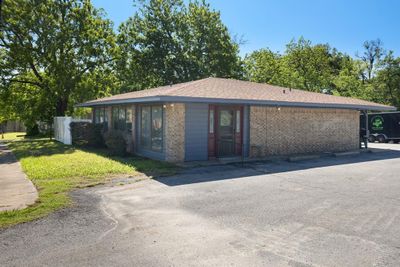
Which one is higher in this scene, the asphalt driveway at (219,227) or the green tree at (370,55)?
the green tree at (370,55)

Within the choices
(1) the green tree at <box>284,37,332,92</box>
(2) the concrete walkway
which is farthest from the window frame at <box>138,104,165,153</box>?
(1) the green tree at <box>284,37,332,92</box>

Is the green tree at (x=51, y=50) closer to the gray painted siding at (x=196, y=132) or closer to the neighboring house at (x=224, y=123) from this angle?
the neighboring house at (x=224, y=123)

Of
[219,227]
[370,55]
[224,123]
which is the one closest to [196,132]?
[224,123]

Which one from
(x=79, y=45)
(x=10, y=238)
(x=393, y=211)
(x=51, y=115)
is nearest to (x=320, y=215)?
(x=393, y=211)

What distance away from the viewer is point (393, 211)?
267 inches

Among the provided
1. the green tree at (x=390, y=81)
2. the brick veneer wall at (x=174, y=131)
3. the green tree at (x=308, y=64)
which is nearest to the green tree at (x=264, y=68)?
the green tree at (x=308, y=64)

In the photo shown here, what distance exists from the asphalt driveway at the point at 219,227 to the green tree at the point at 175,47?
83.2 ft

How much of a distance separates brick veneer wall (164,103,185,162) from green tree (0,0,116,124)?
52.3 feet

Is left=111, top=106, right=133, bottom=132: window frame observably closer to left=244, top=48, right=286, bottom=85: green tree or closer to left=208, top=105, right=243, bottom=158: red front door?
left=208, top=105, right=243, bottom=158: red front door

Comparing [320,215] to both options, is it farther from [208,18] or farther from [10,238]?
[208,18]

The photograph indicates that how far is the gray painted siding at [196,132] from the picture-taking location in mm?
13109

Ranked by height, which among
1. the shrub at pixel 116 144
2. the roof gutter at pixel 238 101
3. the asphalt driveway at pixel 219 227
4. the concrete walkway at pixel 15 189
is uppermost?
the roof gutter at pixel 238 101

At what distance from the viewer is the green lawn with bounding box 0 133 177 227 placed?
21.5ft

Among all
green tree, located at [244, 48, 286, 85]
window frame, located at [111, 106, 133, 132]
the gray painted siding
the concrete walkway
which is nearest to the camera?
the concrete walkway
